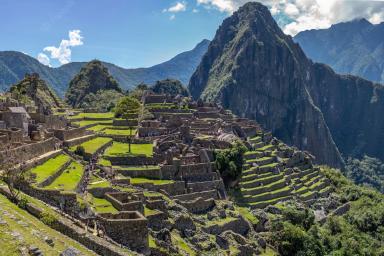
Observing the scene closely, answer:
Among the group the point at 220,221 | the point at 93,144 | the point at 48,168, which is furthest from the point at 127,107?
the point at 48,168

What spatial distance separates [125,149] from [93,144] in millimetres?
3297

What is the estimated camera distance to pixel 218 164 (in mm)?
48094

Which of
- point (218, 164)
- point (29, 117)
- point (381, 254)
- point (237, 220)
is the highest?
point (29, 117)

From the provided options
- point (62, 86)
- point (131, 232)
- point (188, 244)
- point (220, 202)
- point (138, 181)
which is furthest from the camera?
point (62, 86)

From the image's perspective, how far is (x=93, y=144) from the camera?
46000mm

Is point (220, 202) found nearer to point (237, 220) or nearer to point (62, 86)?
point (237, 220)

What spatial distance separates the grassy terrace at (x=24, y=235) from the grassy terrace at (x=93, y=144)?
71.7 ft

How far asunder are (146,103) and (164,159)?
3681 cm

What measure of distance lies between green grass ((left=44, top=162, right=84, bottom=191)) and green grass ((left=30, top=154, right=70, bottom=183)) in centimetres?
58

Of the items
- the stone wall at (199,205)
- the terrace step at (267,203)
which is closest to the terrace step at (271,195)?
the terrace step at (267,203)

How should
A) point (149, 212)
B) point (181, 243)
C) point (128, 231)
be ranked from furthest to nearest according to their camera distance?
point (181, 243), point (149, 212), point (128, 231)

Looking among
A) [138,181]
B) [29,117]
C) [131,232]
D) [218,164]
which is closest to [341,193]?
[218,164]

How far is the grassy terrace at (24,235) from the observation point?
1500 centimetres

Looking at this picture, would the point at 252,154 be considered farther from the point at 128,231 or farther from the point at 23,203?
the point at 23,203
